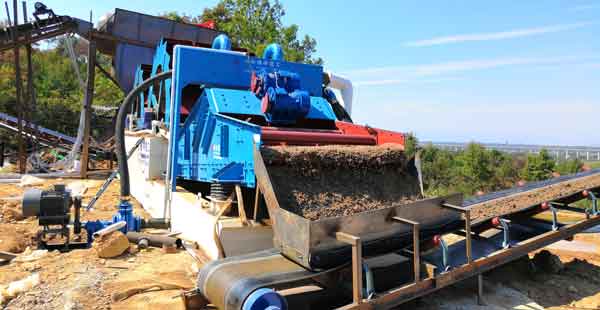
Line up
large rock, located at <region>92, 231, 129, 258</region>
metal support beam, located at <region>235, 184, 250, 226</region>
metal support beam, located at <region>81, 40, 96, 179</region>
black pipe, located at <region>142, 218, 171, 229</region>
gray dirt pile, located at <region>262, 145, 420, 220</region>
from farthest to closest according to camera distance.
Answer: metal support beam, located at <region>81, 40, 96, 179</region> → black pipe, located at <region>142, 218, 171, 229</region> → large rock, located at <region>92, 231, 129, 258</region> → metal support beam, located at <region>235, 184, 250, 226</region> → gray dirt pile, located at <region>262, 145, 420, 220</region>

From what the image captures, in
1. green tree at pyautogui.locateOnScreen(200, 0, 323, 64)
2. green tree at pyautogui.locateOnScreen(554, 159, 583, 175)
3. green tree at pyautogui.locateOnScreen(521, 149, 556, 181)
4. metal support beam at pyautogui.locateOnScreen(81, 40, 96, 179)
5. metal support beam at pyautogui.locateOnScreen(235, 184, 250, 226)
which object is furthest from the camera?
green tree at pyautogui.locateOnScreen(200, 0, 323, 64)

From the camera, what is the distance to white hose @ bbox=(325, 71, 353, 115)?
11.5 meters

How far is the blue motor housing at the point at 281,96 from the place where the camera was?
595cm

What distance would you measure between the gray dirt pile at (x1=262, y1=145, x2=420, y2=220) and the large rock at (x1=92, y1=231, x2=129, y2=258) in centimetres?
260

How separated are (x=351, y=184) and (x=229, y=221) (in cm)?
155

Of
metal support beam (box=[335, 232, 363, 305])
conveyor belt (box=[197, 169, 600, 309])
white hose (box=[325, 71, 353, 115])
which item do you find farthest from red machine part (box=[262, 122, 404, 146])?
white hose (box=[325, 71, 353, 115])

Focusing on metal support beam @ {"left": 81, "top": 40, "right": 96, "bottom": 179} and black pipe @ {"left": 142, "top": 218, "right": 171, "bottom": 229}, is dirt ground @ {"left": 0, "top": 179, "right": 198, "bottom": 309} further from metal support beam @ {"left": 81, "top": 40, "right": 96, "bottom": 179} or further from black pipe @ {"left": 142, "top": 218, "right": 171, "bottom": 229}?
metal support beam @ {"left": 81, "top": 40, "right": 96, "bottom": 179}

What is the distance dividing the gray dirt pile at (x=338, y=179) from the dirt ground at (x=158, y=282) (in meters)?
1.20

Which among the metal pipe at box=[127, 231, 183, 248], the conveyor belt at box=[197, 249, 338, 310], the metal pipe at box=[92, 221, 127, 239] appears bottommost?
the metal pipe at box=[127, 231, 183, 248]

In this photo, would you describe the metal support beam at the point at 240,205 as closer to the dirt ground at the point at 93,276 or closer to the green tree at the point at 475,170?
the dirt ground at the point at 93,276

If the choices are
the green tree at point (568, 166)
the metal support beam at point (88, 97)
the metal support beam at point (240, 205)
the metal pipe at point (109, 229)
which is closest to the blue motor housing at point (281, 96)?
the metal support beam at point (240, 205)

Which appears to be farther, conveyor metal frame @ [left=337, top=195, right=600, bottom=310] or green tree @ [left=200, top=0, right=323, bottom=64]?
green tree @ [left=200, top=0, right=323, bottom=64]

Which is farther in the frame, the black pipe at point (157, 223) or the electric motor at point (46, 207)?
the black pipe at point (157, 223)

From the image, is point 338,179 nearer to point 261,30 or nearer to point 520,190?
point 520,190
